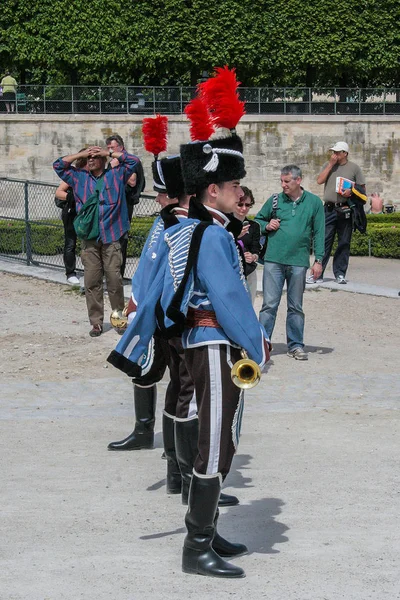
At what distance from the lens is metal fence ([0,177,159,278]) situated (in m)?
13.2

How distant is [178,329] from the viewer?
4.59m

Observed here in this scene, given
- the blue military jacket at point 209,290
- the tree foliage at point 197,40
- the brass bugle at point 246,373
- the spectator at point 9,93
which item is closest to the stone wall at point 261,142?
the spectator at point 9,93

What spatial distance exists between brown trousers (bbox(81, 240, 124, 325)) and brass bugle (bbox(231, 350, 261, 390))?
5.21 metres

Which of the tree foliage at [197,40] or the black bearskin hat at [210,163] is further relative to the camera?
the tree foliage at [197,40]

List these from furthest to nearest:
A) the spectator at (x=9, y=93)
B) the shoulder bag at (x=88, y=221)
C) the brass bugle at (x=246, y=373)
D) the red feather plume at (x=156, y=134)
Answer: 1. the spectator at (x=9, y=93)
2. the shoulder bag at (x=88, y=221)
3. the red feather plume at (x=156, y=134)
4. the brass bugle at (x=246, y=373)

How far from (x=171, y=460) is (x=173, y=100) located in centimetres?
2746

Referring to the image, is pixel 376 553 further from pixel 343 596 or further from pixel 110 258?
pixel 110 258

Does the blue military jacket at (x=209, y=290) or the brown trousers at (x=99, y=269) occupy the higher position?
the blue military jacket at (x=209, y=290)

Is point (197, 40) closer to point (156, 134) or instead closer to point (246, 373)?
point (156, 134)

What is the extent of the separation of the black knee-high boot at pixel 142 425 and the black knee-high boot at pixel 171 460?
29.3 inches

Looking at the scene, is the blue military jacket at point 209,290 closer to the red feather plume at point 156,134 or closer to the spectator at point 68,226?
the red feather plume at point 156,134

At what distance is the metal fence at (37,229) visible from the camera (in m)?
13.2

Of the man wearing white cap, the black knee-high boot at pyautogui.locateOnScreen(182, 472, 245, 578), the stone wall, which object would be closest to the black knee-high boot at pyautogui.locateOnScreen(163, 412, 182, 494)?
the black knee-high boot at pyautogui.locateOnScreen(182, 472, 245, 578)

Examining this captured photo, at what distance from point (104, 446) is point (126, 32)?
29.1m
